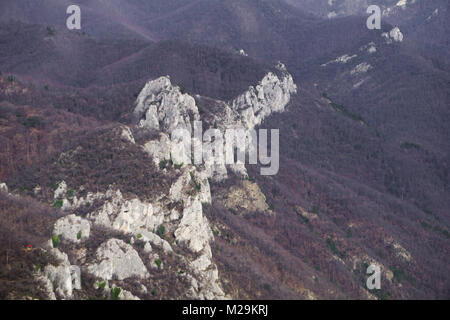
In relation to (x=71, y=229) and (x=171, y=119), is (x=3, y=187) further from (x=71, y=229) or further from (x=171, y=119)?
(x=171, y=119)

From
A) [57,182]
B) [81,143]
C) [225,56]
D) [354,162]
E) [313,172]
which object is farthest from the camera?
[225,56]

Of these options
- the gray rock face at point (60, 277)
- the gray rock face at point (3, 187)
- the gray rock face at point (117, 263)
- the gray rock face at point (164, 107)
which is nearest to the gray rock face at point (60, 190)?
the gray rock face at point (3, 187)

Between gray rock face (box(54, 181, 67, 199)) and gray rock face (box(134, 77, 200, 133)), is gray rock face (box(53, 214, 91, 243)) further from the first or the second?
gray rock face (box(134, 77, 200, 133))

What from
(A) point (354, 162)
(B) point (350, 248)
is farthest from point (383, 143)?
(B) point (350, 248)

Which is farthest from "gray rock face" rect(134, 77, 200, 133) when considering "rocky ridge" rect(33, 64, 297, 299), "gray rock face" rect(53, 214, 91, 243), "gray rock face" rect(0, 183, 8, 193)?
"gray rock face" rect(53, 214, 91, 243)

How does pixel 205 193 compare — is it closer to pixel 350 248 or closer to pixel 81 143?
pixel 81 143

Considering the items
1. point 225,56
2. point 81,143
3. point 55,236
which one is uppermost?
point 225,56

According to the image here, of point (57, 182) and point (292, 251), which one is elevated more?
point (57, 182)
